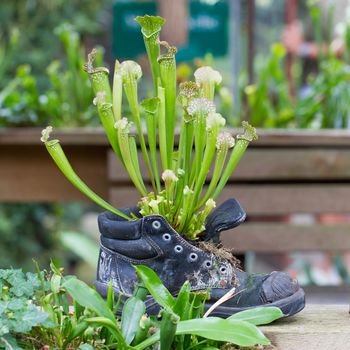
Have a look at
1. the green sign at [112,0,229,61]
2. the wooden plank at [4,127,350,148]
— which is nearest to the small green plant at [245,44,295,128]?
the green sign at [112,0,229,61]

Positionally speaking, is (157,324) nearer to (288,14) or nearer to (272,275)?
(272,275)

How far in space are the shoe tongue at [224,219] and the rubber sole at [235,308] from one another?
0.12 m

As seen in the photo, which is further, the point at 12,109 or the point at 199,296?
the point at 12,109

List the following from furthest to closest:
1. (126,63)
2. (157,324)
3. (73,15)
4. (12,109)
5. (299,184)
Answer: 1. (73,15)
2. (12,109)
3. (299,184)
4. (126,63)
5. (157,324)

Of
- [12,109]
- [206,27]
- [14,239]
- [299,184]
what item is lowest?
[14,239]

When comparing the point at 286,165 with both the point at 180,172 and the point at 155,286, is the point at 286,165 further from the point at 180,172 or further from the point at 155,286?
the point at 155,286

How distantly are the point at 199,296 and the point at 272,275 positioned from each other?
0.17 m

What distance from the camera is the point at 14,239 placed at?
265 inches

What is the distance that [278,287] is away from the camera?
4.09 feet

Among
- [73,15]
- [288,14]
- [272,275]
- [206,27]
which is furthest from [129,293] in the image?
[73,15]

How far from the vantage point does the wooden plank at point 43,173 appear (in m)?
2.81

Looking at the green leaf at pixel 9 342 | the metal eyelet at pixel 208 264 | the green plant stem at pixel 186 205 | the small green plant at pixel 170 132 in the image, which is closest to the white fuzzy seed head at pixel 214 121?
the small green plant at pixel 170 132

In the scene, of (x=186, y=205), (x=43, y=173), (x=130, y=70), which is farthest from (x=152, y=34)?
(x=43, y=173)

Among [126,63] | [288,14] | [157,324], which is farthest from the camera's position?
[288,14]
